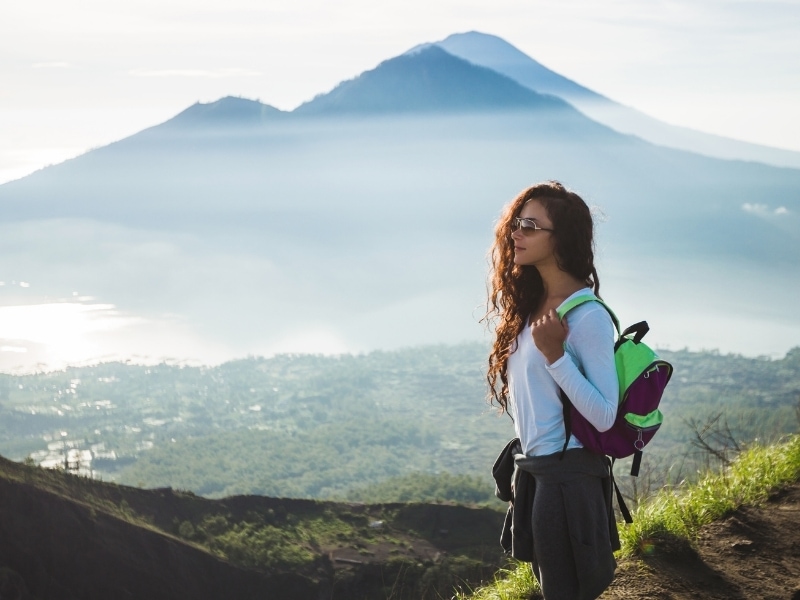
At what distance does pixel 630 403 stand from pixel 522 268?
53 centimetres

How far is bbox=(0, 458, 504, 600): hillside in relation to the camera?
1673 cm

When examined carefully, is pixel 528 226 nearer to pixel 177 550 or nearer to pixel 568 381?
pixel 568 381

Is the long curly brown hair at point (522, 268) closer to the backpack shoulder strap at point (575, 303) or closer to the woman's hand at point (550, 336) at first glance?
the backpack shoulder strap at point (575, 303)

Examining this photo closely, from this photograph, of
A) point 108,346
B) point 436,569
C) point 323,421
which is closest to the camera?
point 436,569

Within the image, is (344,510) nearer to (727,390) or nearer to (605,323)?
(605,323)

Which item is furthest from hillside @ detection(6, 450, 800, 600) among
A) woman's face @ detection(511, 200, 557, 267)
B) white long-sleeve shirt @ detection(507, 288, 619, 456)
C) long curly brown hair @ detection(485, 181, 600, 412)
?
woman's face @ detection(511, 200, 557, 267)

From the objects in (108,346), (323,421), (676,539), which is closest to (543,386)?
(676,539)

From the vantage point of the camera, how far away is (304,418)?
114 m

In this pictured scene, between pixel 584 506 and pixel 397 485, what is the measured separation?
46795 millimetres

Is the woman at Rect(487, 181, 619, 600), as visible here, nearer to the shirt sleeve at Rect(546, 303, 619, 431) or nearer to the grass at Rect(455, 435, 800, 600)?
the shirt sleeve at Rect(546, 303, 619, 431)

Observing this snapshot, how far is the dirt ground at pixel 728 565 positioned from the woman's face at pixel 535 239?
5.10 feet

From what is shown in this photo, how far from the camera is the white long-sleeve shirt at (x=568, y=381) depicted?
2105mm

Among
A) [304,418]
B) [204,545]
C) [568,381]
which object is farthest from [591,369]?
[304,418]

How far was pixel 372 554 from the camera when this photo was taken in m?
19.6
